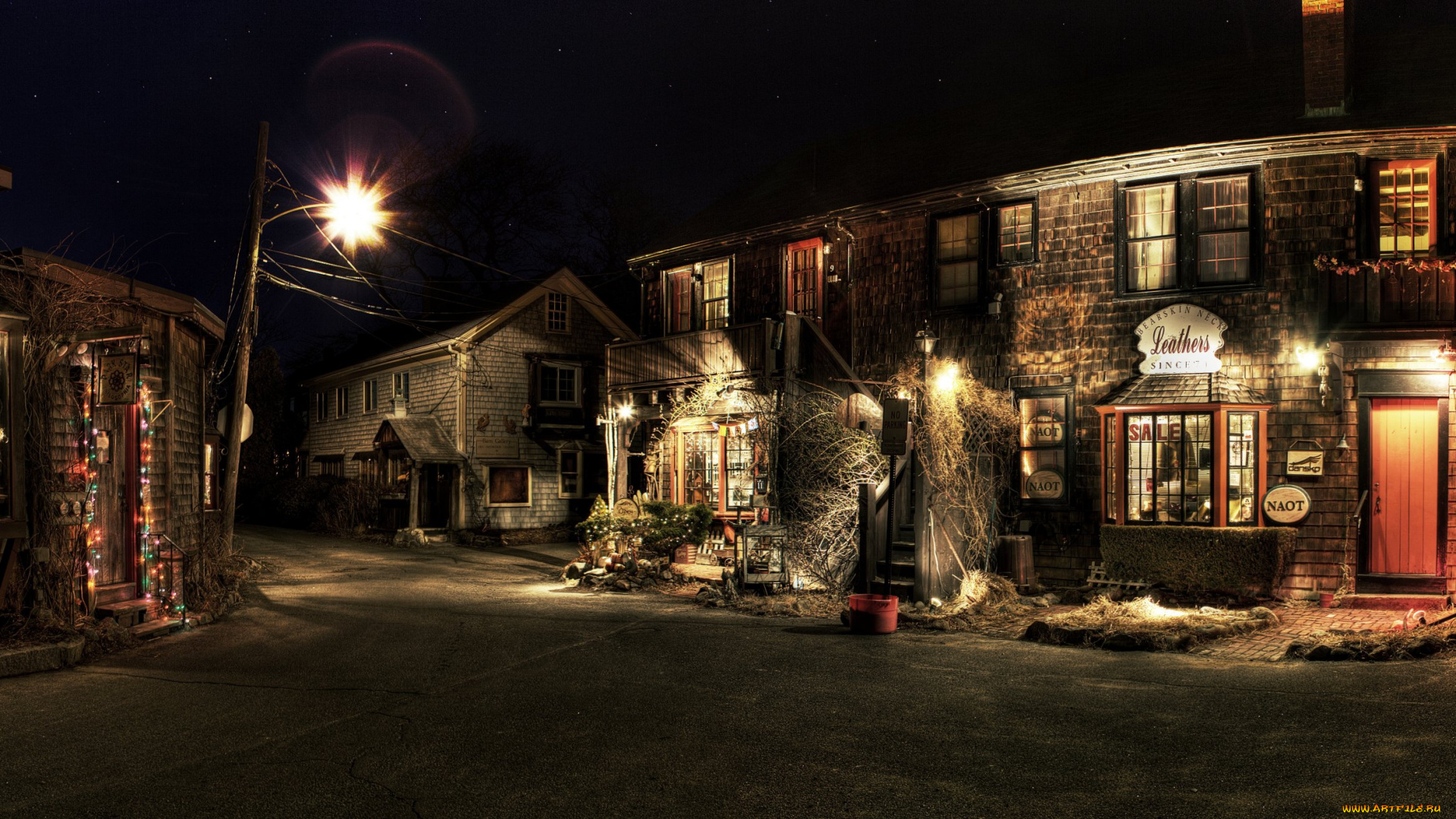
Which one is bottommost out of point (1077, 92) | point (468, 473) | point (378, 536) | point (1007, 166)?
point (378, 536)

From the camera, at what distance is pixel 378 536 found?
27938mm

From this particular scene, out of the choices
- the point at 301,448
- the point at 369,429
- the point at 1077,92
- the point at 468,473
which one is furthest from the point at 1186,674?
the point at 301,448

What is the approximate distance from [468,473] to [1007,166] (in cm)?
1712

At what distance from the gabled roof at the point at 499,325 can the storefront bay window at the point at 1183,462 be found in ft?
49.2

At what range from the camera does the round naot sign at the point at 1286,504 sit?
43.2 feet

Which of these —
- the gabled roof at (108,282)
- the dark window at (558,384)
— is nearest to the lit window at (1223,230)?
the gabled roof at (108,282)

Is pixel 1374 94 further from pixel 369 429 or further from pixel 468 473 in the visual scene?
pixel 369 429

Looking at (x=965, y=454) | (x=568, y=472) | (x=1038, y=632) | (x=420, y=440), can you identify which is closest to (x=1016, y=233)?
(x=965, y=454)

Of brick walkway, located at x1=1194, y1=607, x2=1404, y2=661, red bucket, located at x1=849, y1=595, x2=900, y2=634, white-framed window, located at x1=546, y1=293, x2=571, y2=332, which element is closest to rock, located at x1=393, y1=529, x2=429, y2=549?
white-framed window, located at x1=546, y1=293, x2=571, y2=332

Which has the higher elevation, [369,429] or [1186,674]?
[369,429]

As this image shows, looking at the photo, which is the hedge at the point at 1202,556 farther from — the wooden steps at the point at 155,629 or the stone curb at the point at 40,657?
the stone curb at the point at 40,657

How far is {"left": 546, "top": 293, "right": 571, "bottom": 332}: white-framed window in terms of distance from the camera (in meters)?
29.7

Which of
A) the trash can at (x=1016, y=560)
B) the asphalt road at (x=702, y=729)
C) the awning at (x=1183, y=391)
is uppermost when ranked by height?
the awning at (x=1183, y=391)

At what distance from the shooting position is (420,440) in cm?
2730
